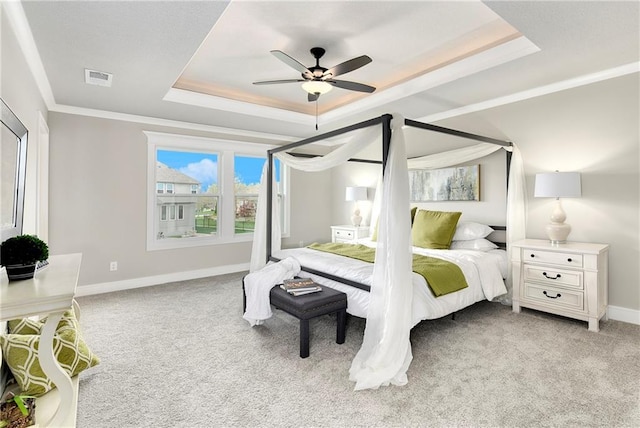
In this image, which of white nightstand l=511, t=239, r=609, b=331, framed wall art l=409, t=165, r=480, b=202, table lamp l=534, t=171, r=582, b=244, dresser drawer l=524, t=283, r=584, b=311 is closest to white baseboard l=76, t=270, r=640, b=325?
white nightstand l=511, t=239, r=609, b=331

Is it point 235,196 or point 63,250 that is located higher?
point 235,196

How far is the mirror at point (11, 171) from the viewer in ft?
5.82

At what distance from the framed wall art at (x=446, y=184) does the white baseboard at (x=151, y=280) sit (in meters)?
3.09

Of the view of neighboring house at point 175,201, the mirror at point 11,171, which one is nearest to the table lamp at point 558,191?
the mirror at point 11,171

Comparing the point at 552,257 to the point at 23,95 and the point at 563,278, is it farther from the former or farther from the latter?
the point at 23,95

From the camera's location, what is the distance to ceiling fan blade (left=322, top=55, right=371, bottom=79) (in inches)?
102

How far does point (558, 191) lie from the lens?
3.23 metres

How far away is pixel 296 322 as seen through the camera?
10.7ft

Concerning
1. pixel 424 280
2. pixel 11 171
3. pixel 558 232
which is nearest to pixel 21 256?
pixel 11 171

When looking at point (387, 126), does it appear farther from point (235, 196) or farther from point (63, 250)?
point (63, 250)

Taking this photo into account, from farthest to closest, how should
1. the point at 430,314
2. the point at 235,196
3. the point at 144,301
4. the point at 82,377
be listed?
Answer: the point at 235,196 → the point at 144,301 → the point at 430,314 → the point at 82,377

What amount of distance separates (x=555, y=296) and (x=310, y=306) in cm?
245

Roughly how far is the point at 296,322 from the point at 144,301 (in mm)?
1987

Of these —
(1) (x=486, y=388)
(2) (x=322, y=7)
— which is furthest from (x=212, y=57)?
(1) (x=486, y=388)
